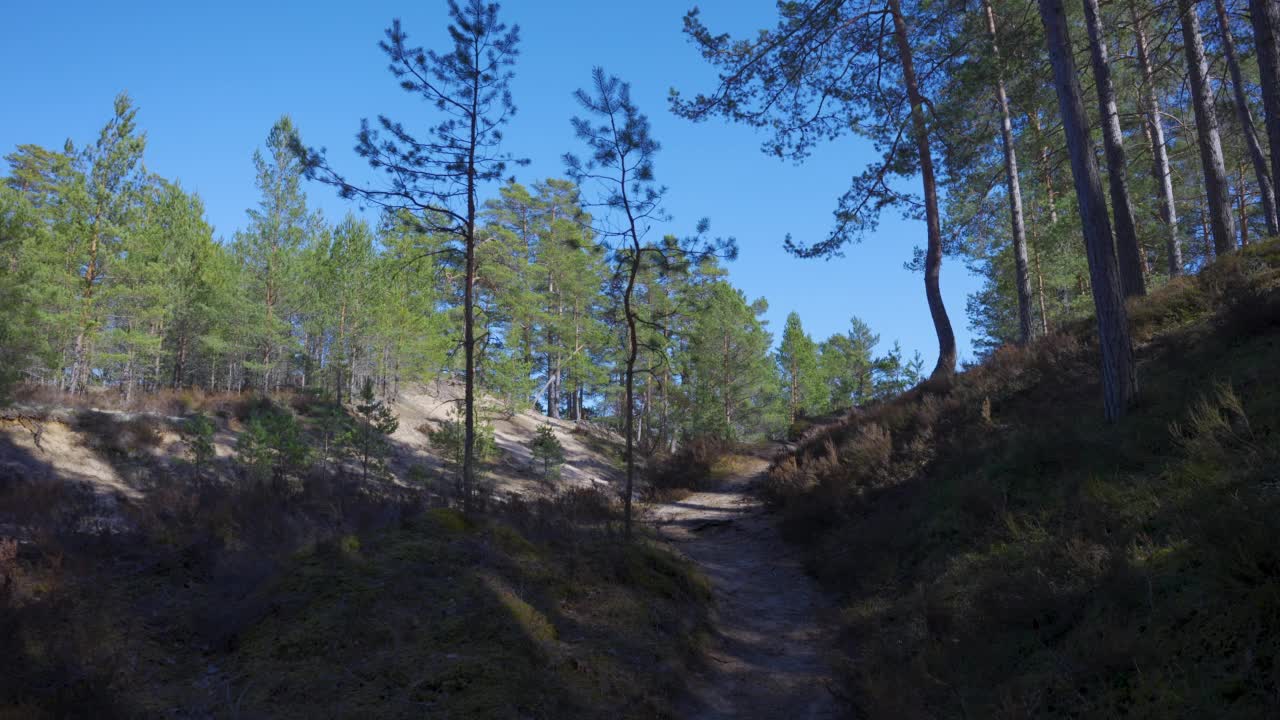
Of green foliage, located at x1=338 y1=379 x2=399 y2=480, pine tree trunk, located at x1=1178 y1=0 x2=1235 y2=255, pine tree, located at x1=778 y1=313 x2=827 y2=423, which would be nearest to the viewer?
pine tree trunk, located at x1=1178 y1=0 x2=1235 y2=255

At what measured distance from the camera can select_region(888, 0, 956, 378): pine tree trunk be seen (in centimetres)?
1552

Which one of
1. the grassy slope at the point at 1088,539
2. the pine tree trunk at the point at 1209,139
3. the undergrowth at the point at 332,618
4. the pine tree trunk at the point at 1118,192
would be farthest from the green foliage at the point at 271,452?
the pine tree trunk at the point at 1209,139

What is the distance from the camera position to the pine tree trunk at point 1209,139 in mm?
12977

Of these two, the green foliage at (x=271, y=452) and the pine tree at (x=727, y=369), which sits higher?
the pine tree at (x=727, y=369)

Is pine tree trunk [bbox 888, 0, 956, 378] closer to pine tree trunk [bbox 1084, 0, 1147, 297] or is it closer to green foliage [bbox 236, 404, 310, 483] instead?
pine tree trunk [bbox 1084, 0, 1147, 297]

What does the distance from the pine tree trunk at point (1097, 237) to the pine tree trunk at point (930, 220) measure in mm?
6813

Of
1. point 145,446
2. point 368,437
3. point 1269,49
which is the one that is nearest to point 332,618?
point 368,437

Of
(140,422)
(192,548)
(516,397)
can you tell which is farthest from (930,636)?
(516,397)

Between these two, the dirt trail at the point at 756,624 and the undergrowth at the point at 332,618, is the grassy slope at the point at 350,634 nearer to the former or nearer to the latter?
the undergrowth at the point at 332,618

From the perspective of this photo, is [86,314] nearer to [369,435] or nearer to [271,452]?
[271,452]

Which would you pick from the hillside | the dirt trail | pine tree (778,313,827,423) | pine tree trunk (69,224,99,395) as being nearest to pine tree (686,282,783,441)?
the hillside

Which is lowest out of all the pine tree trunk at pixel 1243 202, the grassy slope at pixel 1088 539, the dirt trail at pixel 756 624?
the dirt trail at pixel 756 624

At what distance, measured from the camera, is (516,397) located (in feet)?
105

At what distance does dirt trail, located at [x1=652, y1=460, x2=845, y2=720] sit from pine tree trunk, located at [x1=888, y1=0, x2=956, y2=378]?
6421 mm
